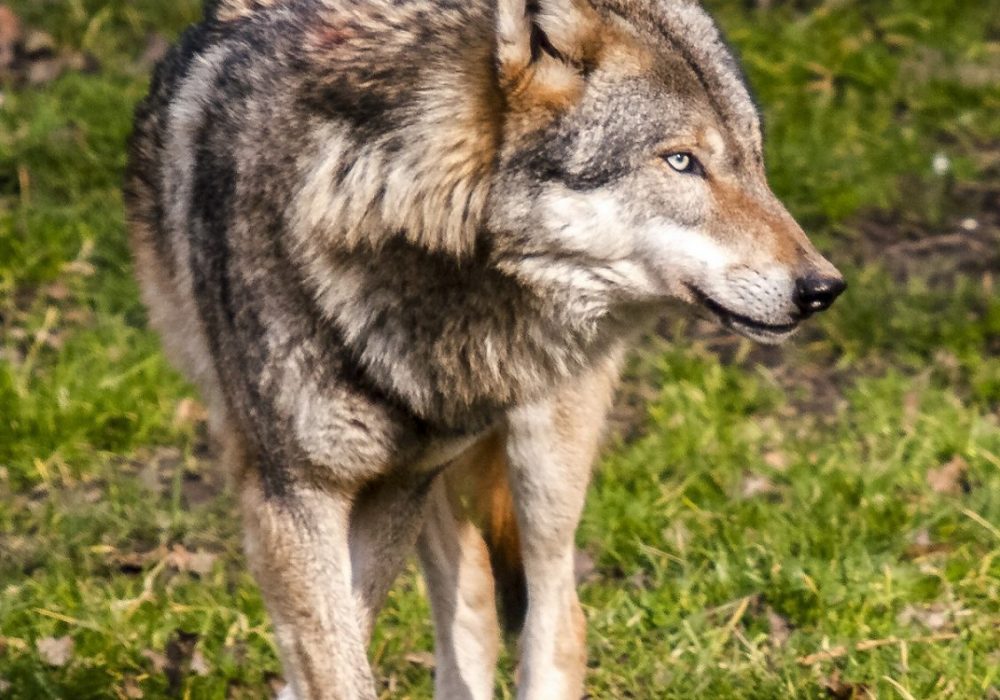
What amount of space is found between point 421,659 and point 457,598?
1.21ft

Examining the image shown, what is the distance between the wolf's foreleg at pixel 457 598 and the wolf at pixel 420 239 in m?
0.33

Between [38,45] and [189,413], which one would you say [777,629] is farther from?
[38,45]

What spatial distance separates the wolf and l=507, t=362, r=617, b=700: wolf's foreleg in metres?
0.03

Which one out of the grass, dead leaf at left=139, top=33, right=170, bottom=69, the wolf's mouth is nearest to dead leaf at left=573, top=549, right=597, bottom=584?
the grass

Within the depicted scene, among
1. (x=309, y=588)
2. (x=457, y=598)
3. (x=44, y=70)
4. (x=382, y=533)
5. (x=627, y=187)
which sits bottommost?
(x=457, y=598)

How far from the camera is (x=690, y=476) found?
4.80 m

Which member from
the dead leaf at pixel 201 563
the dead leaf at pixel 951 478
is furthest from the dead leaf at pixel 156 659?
the dead leaf at pixel 951 478

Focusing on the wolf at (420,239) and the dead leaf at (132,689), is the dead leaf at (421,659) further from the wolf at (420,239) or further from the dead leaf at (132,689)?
the dead leaf at (132,689)

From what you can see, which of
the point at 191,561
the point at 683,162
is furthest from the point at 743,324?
the point at 191,561

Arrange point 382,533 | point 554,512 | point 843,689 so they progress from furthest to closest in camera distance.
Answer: point 843,689, point 554,512, point 382,533

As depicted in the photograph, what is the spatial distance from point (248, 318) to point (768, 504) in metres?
2.13

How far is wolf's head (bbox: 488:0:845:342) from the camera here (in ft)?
9.70

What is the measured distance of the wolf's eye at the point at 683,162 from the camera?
3.01m

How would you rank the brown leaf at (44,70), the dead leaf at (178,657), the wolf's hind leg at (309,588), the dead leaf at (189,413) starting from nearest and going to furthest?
the wolf's hind leg at (309,588) < the dead leaf at (178,657) < the dead leaf at (189,413) < the brown leaf at (44,70)
